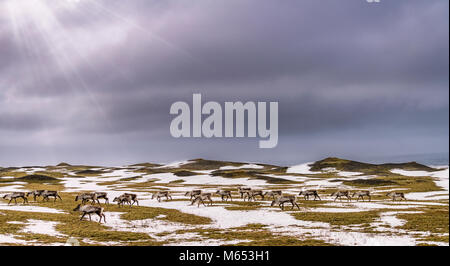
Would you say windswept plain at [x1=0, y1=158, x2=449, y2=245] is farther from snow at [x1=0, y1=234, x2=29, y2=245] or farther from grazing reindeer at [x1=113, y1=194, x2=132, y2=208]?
grazing reindeer at [x1=113, y1=194, x2=132, y2=208]

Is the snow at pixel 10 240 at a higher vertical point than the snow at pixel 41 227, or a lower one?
higher

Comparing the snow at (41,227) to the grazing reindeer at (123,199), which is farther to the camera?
the grazing reindeer at (123,199)

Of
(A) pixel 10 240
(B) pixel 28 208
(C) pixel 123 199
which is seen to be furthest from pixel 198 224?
(B) pixel 28 208

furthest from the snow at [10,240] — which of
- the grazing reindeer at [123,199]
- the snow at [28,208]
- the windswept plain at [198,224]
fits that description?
the grazing reindeer at [123,199]

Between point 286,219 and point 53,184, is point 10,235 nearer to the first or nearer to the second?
point 53,184

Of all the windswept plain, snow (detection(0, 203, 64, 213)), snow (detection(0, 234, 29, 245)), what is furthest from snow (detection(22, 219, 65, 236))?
snow (detection(0, 203, 64, 213))

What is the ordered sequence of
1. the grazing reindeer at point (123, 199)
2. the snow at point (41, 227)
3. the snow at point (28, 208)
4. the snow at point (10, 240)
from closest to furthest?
the snow at point (10, 240) → the snow at point (41, 227) → the snow at point (28, 208) → the grazing reindeer at point (123, 199)

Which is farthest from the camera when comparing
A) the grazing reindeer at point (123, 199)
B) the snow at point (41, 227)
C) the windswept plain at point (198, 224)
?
the grazing reindeer at point (123, 199)

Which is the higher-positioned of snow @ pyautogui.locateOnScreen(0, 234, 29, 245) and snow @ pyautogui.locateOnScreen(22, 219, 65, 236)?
snow @ pyautogui.locateOnScreen(0, 234, 29, 245)

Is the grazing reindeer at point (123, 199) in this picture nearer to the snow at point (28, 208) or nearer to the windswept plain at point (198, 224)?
the windswept plain at point (198, 224)

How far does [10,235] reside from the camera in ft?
70.5
